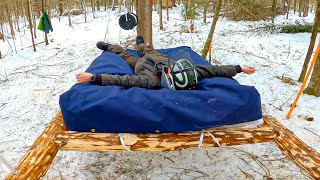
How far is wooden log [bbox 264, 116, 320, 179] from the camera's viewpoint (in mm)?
1833

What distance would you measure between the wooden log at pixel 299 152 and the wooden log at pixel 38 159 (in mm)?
1891

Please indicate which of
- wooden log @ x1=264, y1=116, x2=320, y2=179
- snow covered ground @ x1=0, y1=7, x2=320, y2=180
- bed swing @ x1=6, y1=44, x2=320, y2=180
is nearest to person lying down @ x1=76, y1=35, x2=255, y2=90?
bed swing @ x1=6, y1=44, x2=320, y2=180

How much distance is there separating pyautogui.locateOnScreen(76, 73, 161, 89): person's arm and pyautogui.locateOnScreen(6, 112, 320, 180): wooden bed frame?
1.76ft

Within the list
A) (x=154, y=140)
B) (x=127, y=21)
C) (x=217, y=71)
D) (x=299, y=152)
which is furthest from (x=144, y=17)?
(x=299, y=152)

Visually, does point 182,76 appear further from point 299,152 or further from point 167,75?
point 299,152

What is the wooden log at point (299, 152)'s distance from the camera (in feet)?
6.01

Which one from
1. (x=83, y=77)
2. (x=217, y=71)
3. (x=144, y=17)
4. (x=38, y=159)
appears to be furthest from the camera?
(x=144, y=17)

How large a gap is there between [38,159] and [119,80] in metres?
1.04

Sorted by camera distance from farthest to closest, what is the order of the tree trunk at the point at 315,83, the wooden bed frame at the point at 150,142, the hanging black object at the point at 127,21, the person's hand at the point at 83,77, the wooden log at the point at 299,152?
the hanging black object at the point at 127,21, the tree trunk at the point at 315,83, the person's hand at the point at 83,77, the wooden bed frame at the point at 150,142, the wooden log at the point at 299,152

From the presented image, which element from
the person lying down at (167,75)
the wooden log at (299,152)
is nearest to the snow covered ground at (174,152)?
the wooden log at (299,152)

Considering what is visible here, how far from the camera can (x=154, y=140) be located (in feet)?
6.93

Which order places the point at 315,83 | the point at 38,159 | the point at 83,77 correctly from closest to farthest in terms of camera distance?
the point at 38,159 < the point at 83,77 < the point at 315,83

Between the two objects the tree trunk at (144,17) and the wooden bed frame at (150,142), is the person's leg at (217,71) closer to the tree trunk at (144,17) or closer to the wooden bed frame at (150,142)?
the wooden bed frame at (150,142)

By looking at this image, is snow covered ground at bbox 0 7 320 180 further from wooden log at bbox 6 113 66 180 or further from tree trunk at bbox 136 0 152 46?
tree trunk at bbox 136 0 152 46
